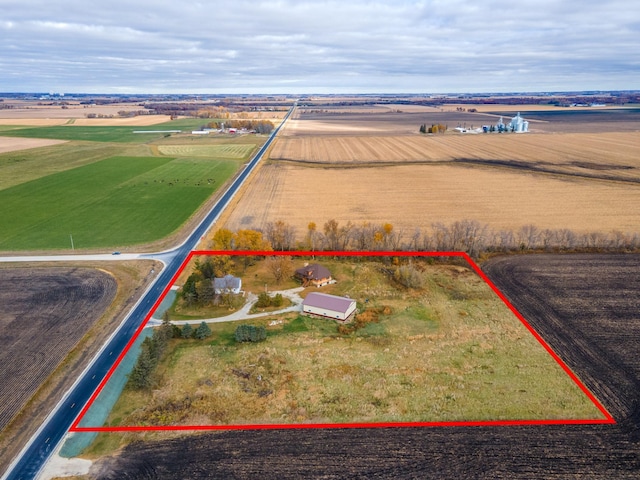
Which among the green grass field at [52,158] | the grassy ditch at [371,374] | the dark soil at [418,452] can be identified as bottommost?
the dark soil at [418,452]

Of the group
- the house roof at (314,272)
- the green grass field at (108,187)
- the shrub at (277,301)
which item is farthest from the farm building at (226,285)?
the green grass field at (108,187)

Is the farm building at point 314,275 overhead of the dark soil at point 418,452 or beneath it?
overhead

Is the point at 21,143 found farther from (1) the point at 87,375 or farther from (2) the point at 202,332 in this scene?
(2) the point at 202,332

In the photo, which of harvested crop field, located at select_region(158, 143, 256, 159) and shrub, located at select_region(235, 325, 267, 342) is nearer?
shrub, located at select_region(235, 325, 267, 342)

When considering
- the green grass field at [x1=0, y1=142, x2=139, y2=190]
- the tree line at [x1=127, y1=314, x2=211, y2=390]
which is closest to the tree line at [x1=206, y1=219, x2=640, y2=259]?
the tree line at [x1=127, y1=314, x2=211, y2=390]

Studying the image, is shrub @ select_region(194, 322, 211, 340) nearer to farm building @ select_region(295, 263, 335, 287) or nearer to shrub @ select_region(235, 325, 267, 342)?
shrub @ select_region(235, 325, 267, 342)

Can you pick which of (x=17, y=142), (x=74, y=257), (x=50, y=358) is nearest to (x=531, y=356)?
(x=50, y=358)

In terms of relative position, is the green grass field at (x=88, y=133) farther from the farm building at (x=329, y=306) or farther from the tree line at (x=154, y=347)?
the farm building at (x=329, y=306)
